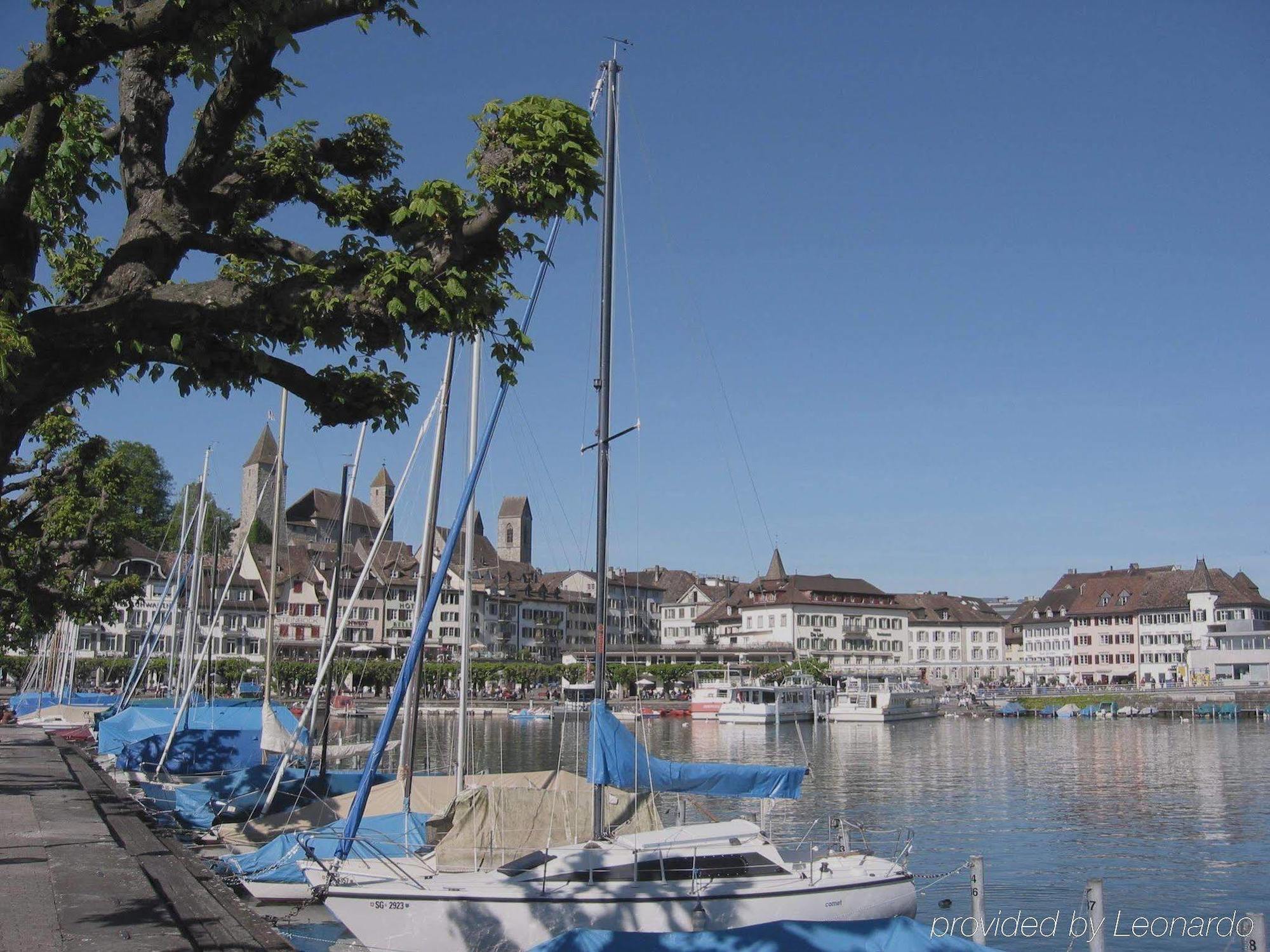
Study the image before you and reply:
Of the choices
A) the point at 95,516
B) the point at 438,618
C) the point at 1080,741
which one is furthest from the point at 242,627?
the point at 95,516

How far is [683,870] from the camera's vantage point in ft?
63.6

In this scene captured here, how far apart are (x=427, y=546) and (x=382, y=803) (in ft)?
18.9

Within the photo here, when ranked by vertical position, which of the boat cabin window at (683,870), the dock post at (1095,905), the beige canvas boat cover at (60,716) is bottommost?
the beige canvas boat cover at (60,716)

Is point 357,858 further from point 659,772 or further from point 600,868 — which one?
point 659,772

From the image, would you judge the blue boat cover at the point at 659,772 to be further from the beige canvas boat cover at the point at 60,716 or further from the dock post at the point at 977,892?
the beige canvas boat cover at the point at 60,716

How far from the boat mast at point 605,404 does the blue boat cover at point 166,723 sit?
2029 centimetres

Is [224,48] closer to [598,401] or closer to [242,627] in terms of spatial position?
[598,401]

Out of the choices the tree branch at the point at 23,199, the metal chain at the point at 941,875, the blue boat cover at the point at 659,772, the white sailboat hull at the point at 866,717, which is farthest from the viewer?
the white sailboat hull at the point at 866,717

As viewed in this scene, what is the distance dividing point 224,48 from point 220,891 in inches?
470

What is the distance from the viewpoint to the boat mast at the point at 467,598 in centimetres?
2536

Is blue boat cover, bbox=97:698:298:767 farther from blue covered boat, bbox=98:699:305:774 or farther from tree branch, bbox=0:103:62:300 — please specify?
tree branch, bbox=0:103:62:300

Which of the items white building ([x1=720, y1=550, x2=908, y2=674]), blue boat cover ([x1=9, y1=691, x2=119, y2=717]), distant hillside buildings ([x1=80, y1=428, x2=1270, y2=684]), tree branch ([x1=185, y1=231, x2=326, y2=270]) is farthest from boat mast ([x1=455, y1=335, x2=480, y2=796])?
white building ([x1=720, y1=550, x2=908, y2=674])

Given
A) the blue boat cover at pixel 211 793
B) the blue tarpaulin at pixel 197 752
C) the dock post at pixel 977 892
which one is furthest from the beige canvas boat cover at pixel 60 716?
the dock post at pixel 977 892

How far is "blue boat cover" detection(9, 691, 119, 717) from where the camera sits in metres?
69.3
